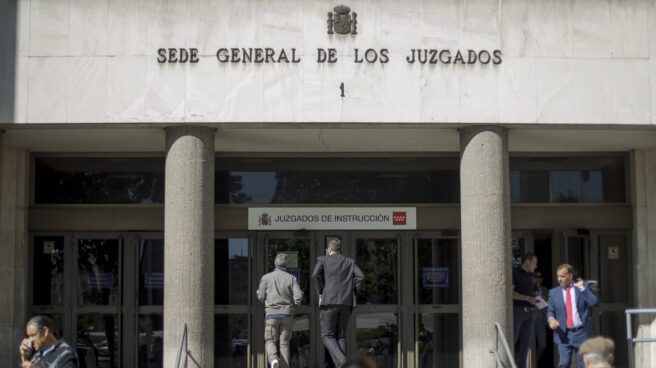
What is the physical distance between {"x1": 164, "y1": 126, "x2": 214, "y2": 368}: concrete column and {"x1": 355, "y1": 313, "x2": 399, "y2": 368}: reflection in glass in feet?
11.0

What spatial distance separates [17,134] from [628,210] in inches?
377

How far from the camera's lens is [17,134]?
1305cm

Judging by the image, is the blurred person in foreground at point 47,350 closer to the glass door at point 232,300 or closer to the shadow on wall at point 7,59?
the shadow on wall at point 7,59

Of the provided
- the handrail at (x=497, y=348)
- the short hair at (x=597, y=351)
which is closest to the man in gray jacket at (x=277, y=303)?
the handrail at (x=497, y=348)

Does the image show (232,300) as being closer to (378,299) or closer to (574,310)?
(378,299)

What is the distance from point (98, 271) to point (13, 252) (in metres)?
1.41

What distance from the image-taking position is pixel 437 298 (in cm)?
1473

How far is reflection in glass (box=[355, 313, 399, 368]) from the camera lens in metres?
14.6

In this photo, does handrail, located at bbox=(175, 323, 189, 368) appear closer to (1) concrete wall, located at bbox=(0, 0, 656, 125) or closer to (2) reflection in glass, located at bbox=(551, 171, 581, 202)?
(1) concrete wall, located at bbox=(0, 0, 656, 125)

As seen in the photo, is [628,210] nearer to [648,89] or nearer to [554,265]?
[554,265]

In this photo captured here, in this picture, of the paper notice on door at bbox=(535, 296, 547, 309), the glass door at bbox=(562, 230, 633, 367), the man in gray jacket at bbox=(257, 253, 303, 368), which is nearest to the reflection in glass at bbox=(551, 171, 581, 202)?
the glass door at bbox=(562, 230, 633, 367)

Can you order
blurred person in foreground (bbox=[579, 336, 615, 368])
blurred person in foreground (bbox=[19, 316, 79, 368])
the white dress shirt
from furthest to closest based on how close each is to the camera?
the white dress shirt
blurred person in foreground (bbox=[19, 316, 79, 368])
blurred person in foreground (bbox=[579, 336, 615, 368])

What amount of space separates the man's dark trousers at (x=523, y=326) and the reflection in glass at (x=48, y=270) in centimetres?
716

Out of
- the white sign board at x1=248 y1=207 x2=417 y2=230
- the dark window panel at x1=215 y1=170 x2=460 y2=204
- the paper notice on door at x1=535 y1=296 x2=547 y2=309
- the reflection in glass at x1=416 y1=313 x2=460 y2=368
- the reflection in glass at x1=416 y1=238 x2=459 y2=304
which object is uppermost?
the dark window panel at x1=215 y1=170 x2=460 y2=204
